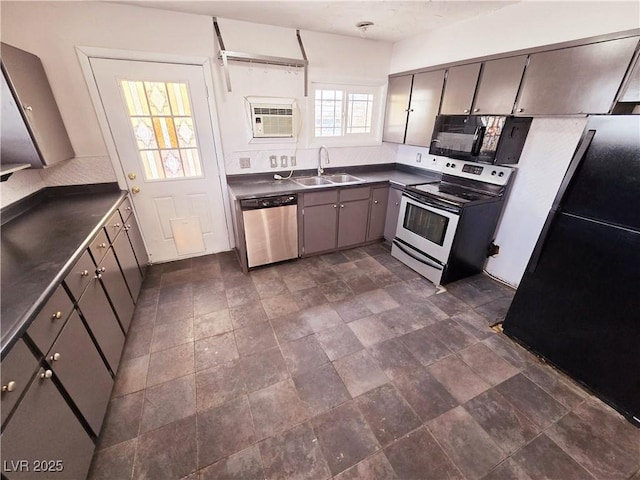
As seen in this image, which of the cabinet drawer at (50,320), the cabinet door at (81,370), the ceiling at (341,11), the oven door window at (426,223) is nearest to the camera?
the cabinet drawer at (50,320)

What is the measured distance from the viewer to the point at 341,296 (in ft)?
8.60

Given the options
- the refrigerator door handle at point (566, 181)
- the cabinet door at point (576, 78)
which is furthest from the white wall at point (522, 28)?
the refrigerator door handle at point (566, 181)

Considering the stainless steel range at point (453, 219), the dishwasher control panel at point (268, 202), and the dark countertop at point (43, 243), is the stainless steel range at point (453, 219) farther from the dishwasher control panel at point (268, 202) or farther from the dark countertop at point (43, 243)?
the dark countertop at point (43, 243)

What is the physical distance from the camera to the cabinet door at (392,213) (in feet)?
10.8

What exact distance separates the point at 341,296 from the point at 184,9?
2.96m

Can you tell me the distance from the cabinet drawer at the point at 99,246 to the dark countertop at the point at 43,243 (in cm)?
6

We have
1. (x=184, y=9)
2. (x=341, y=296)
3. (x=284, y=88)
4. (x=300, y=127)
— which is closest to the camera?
(x=184, y=9)

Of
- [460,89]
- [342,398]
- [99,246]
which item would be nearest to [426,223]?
[460,89]

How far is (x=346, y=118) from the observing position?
3506 millimetres

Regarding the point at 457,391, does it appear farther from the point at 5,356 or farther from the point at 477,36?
the point at 477,36

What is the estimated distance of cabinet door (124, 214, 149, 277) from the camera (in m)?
2.53

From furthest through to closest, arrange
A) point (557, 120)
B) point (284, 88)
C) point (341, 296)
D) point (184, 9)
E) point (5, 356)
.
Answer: point (284, 88) → point (341, 296) → point (184, 9) → point (557, 120) → point (5, 356)

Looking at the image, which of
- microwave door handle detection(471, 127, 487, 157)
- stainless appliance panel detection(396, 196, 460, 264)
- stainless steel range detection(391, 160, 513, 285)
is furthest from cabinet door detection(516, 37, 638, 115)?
stainless appliance panel detection(396, 196, 460, 264)

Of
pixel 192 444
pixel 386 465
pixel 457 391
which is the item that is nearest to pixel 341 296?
pixel 457 391
